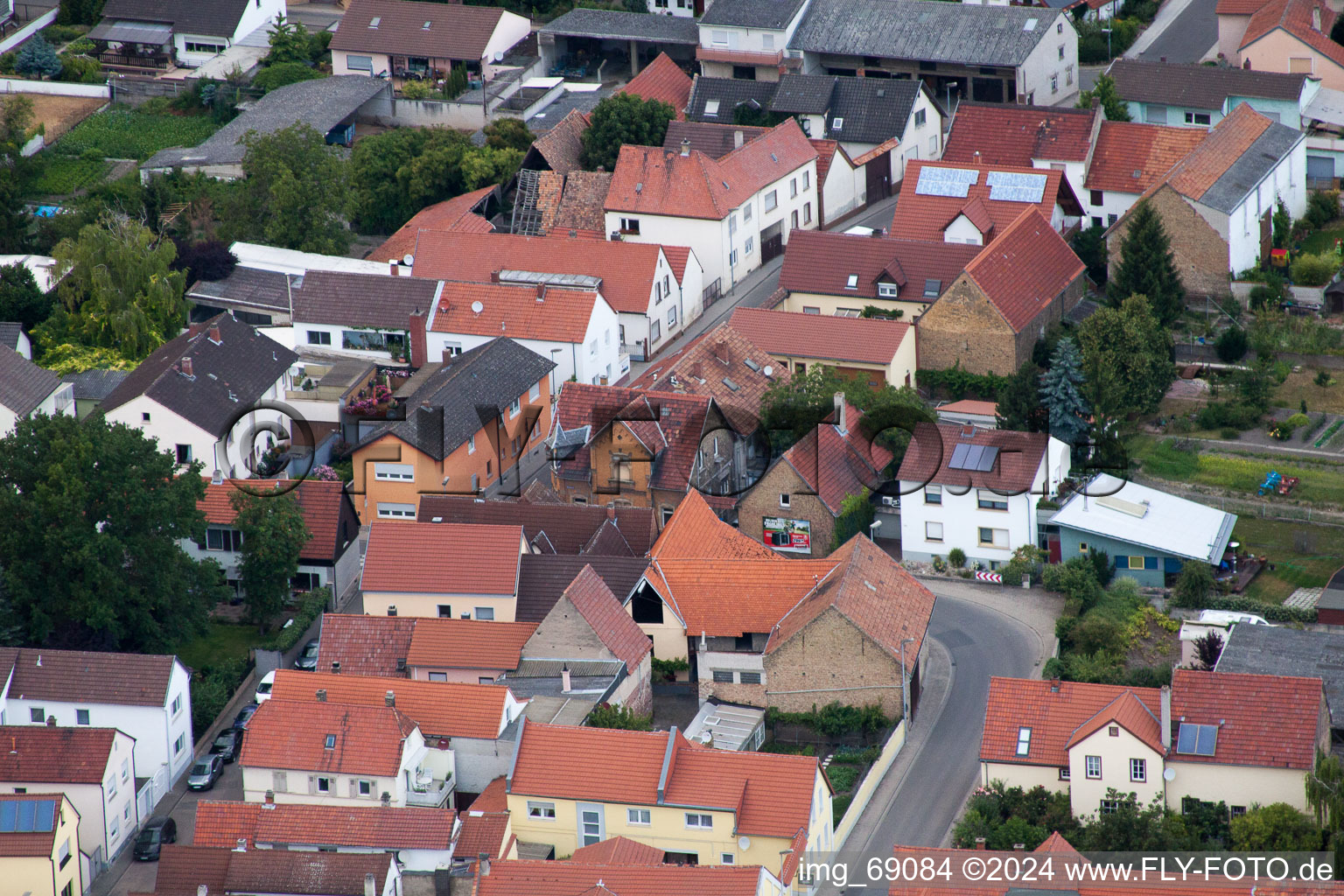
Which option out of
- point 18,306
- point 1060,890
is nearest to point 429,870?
point 1060,890

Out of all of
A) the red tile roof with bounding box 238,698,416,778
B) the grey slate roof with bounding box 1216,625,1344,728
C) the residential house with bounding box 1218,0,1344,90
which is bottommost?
the red tile roof with bounding box 238,698,416,778

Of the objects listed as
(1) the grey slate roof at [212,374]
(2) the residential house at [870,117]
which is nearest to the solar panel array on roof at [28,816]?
(1) the grey slate roof at [212,374]

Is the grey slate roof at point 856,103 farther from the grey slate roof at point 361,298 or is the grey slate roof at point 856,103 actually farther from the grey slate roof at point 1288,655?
the grey slate roof at point 1288,655

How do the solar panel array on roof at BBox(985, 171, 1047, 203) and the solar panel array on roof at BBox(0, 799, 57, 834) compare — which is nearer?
the solar panel array on roof at BBox(0, 799, 57, 834)

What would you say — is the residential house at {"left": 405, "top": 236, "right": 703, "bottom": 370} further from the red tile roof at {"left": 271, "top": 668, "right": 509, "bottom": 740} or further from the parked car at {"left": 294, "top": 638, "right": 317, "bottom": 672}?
the red tile roof at {"left": 271, "top": 668, "right": 509, "bottom": 740}

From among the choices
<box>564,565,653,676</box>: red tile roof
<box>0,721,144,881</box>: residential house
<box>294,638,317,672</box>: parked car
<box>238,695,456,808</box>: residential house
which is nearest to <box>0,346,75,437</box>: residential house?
<box>294,638,317,672</box>: parked car

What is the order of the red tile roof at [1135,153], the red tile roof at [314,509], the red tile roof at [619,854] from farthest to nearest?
1. the red tile roof at [1135,153]
2. the red tile roof at [314,509]
3. the red tile roof at [619,854]
